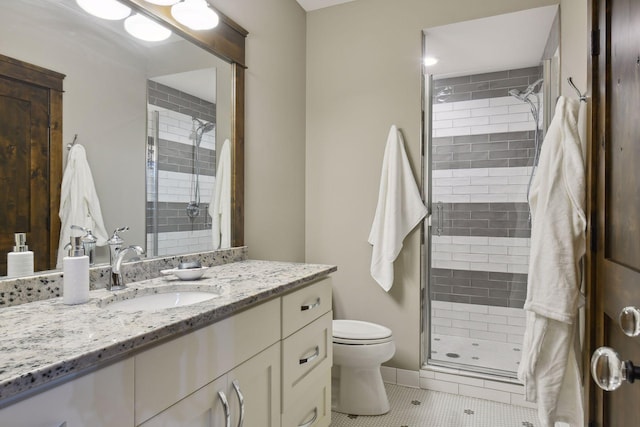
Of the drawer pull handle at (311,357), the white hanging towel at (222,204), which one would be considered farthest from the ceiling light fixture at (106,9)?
the drawer pull handle at (311,357)

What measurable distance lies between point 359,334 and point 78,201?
1.56 m

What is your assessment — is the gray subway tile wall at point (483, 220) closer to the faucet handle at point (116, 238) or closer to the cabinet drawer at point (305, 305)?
the cabinet drawer at point (305, 305)

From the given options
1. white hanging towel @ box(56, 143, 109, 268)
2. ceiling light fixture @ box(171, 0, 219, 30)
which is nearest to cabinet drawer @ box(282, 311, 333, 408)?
white hanging towel @ box(56, 143, 109, 268)

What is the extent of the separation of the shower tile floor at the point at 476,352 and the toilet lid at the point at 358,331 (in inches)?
25.6

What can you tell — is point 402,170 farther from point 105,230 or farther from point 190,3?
point 105,230

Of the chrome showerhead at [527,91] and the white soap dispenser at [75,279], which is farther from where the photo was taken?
the chrome showerhead at [527,91]

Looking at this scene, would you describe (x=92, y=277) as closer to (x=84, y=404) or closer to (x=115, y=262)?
(x=115, y=262)

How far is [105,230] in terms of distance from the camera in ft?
4.70

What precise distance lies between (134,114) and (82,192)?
0.38 m

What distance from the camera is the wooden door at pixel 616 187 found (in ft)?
3.00

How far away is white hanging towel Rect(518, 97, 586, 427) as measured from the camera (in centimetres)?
155

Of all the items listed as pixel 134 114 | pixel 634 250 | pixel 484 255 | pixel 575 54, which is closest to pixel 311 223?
pixel 484 255

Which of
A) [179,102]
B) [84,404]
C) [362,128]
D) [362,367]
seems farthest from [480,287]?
[84,404]

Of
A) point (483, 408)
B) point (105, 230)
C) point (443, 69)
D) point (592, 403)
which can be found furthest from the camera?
point (443, 69)
